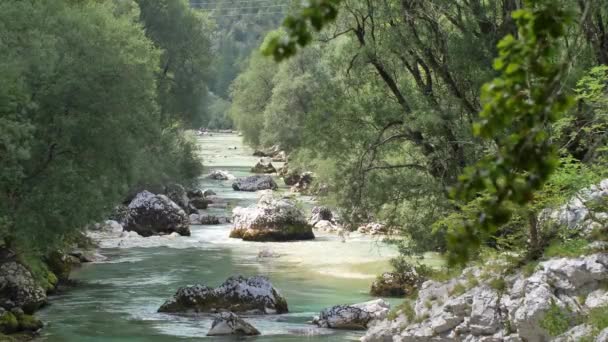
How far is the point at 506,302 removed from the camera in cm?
1453

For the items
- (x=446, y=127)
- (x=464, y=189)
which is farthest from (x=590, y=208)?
(x=464, y=189)

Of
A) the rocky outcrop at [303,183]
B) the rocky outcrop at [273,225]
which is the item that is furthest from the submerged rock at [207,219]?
the rocky outcrop at [303,183]

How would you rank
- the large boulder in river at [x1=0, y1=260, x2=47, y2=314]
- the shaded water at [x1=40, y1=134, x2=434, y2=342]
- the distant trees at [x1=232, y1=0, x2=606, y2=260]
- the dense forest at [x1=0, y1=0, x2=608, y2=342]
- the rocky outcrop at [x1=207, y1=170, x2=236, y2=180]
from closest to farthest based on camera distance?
the dense forest at [x1=0, y1=0, x2=608, y2=342] → the shaded water at [x1=40, y1=134, x2=434, y2=342] → the distant trees at [x1=232, y1=0, x2=606, y2=260] → the large boulder in river at [x1=0, y1=260, x2=47, y2=314] → the rocky outcrop at [x1=207, y1=170, x2=236, y2=180]

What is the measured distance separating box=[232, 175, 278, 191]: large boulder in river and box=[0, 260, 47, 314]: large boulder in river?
29.4m

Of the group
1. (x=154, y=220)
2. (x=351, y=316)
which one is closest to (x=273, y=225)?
(x=154, y=220)

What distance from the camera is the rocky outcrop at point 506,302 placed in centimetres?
1383

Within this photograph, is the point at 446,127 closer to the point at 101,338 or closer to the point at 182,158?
the point at 101,338

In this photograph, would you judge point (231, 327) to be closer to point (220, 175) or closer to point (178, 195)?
point (178, 195)

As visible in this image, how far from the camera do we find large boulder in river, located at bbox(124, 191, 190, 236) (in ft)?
117

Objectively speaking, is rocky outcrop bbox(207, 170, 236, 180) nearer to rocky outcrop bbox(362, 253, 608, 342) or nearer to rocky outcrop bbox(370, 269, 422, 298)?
rocky outcrop bbox(370, 269, 422, 298)

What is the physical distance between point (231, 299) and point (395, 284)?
13.9 feet

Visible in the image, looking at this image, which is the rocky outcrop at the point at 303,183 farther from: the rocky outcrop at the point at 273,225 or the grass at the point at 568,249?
the grass at the point at 568,249

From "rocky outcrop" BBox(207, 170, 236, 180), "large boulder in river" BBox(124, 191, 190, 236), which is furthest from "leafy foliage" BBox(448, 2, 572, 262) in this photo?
"rocky outcrop" BBox(207, 170, 236, 180)

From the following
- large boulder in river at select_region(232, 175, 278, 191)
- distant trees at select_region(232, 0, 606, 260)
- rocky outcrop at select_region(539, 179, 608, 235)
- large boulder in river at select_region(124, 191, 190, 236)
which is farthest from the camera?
large boulder in river at select_region(232, 175, 278, 191)
